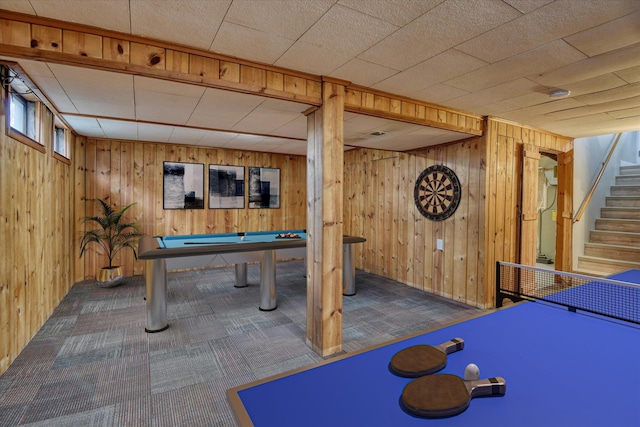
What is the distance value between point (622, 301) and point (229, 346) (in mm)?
3007

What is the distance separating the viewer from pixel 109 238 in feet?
16.7

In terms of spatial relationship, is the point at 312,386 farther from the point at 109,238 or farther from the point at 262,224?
the point at 262,224

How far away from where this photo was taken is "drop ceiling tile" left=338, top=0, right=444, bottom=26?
1668mm

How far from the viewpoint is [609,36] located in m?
1.97

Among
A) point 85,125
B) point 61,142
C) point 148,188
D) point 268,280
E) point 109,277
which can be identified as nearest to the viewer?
point 268,280

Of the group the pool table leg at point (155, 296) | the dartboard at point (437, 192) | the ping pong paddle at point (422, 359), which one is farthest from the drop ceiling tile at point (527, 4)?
the pool table leg at point (155, 296)

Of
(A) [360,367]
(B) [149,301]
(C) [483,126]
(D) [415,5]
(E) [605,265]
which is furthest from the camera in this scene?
(E) [605,265]

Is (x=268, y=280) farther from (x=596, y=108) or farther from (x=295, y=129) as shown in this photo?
(x=596, y=108)

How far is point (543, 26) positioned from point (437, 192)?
2.90m

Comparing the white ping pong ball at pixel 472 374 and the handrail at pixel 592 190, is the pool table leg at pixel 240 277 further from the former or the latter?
the handrail at pixel 592 190

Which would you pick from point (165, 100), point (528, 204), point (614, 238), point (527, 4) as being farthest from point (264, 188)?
point (614, 238)

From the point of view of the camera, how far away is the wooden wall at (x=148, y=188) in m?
5.21

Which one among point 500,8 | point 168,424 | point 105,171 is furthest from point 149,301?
point 500,8

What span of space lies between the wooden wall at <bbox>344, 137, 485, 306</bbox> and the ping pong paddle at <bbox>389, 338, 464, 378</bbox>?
3088mm
